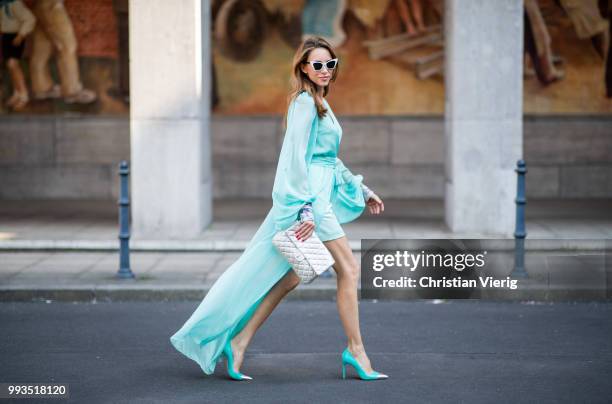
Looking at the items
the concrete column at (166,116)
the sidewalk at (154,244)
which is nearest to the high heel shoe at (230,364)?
the sidewalk at (154,244)

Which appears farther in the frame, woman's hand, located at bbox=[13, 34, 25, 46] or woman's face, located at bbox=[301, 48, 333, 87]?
woman's hand, located at bbox=[13, 34, 25, 46]

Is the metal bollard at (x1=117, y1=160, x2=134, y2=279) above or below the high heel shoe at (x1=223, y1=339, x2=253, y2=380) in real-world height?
above

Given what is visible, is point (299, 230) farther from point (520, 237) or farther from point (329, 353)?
point (520, 237)

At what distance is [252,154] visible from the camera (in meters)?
18.5

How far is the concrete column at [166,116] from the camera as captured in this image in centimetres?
1366

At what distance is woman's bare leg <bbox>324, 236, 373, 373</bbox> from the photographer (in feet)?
Result: 23.0

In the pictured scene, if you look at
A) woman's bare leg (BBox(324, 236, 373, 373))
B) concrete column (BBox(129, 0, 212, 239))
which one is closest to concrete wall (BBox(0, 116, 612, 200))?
concrete column (BBox(129, 0, 212, 239))

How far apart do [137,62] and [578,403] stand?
8.58 meters

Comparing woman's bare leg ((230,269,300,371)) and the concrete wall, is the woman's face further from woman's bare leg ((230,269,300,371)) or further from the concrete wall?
the concrete wall

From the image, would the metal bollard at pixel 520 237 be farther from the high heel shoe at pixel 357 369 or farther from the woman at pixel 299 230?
the high heel shoe at pixel 357 369

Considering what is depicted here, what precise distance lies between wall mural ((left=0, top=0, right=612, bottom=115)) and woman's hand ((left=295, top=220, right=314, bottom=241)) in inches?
464

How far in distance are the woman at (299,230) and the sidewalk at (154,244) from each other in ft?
9.95

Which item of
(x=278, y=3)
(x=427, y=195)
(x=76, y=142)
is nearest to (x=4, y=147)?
(x=76, y=142)

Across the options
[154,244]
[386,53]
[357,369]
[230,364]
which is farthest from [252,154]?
[357,369]
